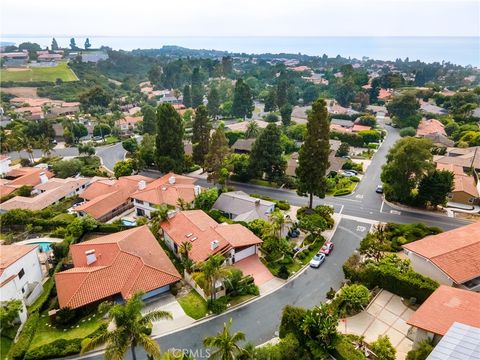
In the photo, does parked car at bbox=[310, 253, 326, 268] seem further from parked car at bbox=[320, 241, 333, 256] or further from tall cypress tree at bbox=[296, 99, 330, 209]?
tall cypress tree at bbox=[296, 99, 330, 209]

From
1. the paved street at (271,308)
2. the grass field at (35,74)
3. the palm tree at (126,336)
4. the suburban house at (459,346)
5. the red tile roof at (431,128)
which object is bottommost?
the paved street at (271,308)

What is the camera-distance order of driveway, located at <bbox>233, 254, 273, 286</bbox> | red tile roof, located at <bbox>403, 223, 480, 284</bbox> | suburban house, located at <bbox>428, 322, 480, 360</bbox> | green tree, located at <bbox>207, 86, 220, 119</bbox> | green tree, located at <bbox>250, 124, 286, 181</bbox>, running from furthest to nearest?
green tree, located at <bbox>207, 86, 220, 119</bbox>
green tree, located at <bbox>250, 124, 286, 181</bbox>
driveway, located at <bbox>233, 254, 273, 286</bbox>
red tile roof, located at <bbox>403, 223, 480, 284</bbox>
suburban house, located at <bbox>428, 322, 480, 360</bbox>

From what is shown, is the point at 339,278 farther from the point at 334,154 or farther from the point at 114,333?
the point at 334,154

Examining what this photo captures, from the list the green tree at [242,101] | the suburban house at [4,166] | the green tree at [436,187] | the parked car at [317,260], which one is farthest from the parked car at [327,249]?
the green tree at [242,101]

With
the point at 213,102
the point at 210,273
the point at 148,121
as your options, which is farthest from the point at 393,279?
the point at 213,102

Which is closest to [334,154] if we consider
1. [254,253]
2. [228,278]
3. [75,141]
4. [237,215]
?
[237,215]

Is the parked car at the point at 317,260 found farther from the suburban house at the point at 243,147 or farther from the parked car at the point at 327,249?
the suburban house at the point at 243,147

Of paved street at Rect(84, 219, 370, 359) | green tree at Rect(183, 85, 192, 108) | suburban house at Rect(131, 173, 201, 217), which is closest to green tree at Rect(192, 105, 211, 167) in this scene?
suburban house at Rect(131, 173, 201, 217)
